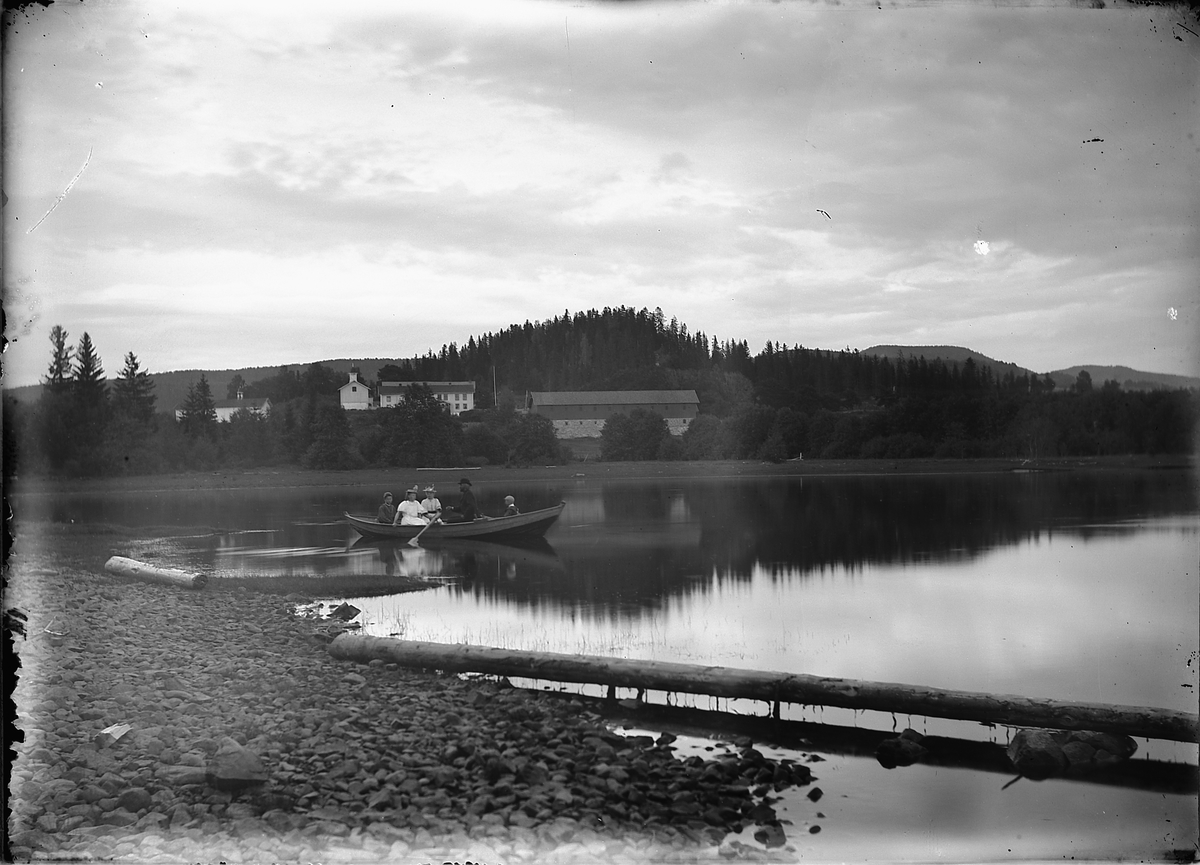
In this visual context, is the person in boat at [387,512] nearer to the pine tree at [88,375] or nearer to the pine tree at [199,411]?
the pine tree at [199,411]

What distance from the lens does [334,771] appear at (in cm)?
422

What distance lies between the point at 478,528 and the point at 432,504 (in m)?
0.85

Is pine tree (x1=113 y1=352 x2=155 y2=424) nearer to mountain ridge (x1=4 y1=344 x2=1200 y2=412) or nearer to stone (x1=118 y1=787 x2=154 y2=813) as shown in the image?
mountain ridge (x1=4 y1=344 x2=1200 y2=412)

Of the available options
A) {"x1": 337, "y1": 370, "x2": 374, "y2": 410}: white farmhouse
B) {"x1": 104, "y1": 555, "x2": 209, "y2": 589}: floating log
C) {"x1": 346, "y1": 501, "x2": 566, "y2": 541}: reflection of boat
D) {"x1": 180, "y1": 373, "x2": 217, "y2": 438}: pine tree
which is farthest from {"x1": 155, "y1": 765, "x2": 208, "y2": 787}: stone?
{"x1": 346, "y1": 501, "x2": 566, "y2": 541}: reflection of boat

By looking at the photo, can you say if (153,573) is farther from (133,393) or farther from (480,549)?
(480,549)

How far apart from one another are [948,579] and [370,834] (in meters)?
7.64

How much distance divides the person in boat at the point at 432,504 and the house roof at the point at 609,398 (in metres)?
2.47

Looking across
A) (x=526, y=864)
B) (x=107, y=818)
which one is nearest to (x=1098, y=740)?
(x=526, y=864)

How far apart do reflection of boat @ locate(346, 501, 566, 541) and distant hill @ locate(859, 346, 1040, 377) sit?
18.5 feet

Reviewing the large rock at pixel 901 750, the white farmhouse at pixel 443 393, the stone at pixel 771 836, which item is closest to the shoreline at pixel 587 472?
the white farmhouse at pixel 443 393

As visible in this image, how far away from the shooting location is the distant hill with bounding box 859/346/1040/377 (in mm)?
6363

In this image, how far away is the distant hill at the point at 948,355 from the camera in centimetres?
636

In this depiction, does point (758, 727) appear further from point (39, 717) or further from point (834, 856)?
point (39, 717)

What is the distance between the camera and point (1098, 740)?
454cm
